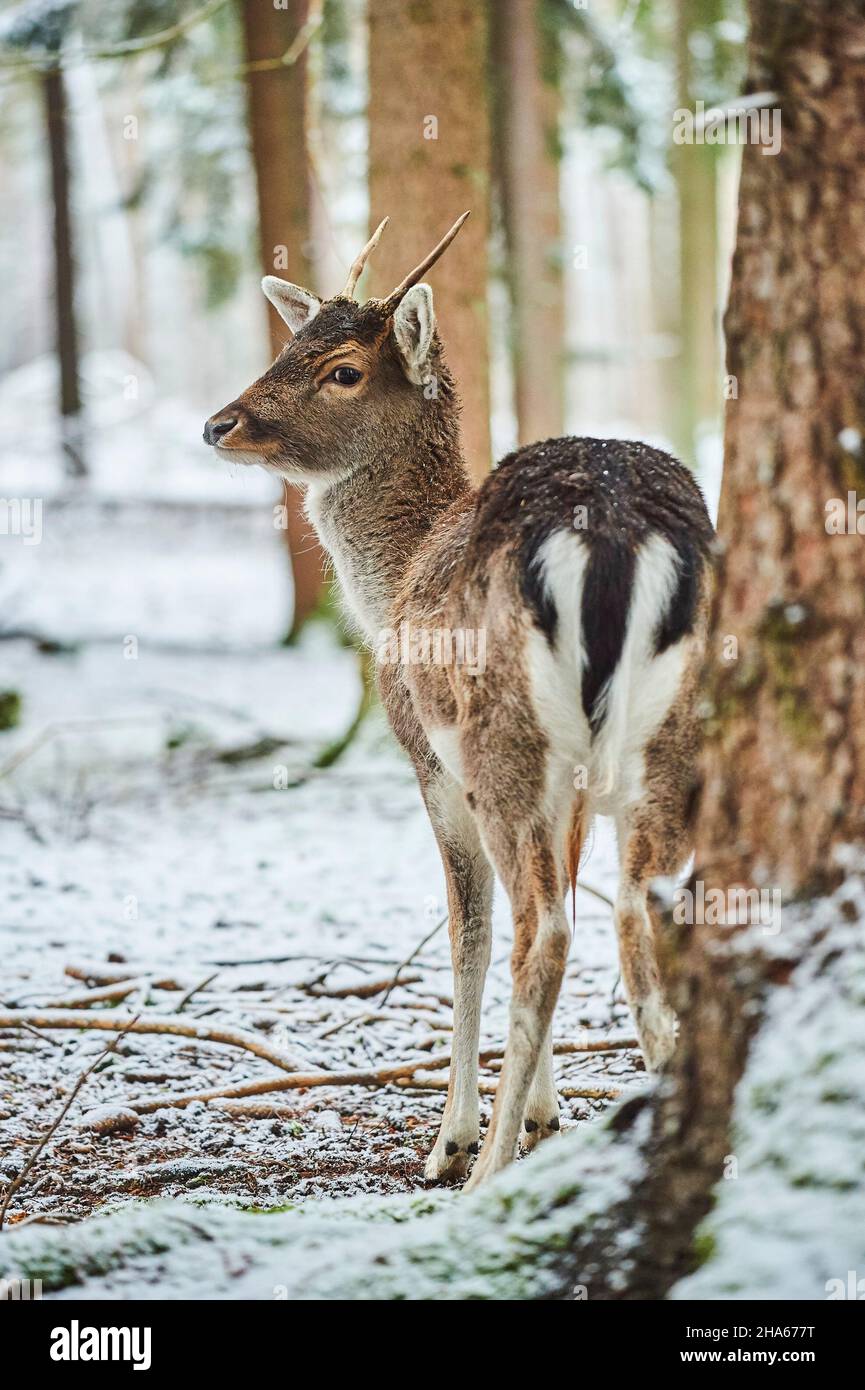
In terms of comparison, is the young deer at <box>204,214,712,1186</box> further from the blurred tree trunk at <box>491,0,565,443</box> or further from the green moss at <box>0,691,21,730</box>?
the blurred tree trunk at <box>491,0,565,443</box>

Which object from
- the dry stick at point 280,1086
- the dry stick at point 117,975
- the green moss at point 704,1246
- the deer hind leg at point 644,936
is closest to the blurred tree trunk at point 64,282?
the dry stick at point 117,975

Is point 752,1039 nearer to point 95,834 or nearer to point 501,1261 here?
point 501,1261

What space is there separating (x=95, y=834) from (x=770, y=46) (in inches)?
259

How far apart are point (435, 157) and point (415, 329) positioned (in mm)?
3648

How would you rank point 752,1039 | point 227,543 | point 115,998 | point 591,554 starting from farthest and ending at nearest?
1. point 227,543
2. point 115,998
3. point 591,554
4. point 752,1039

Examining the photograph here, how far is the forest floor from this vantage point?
436 cm

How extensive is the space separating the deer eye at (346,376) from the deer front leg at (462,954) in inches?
58.7

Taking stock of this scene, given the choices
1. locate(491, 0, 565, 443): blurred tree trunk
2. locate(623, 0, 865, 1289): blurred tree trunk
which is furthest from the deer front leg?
locate(491, 0, 565, 443): blurred tree trunk

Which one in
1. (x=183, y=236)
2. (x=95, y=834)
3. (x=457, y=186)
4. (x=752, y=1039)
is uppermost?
(x=183, y=236)

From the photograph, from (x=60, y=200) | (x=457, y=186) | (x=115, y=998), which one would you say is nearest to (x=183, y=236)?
(x=60, y=200)

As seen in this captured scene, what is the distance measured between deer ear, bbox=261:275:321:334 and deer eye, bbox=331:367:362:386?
0.33 metres

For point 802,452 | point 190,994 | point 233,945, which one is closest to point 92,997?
point 190,994

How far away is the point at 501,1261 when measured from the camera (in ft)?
8.89

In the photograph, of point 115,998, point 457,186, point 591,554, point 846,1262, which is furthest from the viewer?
point 457,186
